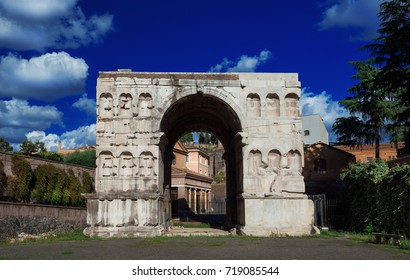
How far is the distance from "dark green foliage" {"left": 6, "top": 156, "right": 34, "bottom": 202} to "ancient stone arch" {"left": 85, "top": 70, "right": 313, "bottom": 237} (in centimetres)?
781

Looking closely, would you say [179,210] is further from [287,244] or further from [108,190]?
[287,244]

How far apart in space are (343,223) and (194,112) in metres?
10.2

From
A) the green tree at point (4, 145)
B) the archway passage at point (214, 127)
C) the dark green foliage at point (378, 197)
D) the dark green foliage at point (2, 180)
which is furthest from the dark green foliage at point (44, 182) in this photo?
the green tree at point (4, 145)

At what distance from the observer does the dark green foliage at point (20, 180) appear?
2225 centimetres

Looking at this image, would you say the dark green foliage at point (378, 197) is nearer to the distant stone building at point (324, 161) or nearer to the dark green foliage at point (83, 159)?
the distant stone building at point (324, 161)

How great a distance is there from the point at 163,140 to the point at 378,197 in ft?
32.2

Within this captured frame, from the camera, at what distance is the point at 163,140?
725 inches

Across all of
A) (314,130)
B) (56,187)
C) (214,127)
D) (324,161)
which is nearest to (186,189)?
(324,161)

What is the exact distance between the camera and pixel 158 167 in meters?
17.4

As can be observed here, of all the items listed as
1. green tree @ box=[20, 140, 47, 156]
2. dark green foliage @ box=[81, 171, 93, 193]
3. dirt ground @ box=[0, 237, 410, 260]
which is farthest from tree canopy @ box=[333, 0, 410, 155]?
green tree @ box=[20, 140, 47, 156]

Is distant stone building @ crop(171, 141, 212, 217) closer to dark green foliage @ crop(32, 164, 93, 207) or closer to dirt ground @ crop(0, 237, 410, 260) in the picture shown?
dark green foliage @ crop(32, 164, 93, 207)

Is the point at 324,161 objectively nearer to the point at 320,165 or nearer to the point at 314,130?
the point at 320,165

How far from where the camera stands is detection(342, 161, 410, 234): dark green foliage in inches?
596

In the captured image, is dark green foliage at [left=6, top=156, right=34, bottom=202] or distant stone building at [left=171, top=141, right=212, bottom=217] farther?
distant stone building at [left=171, top=141, right=212, bottom=217]
